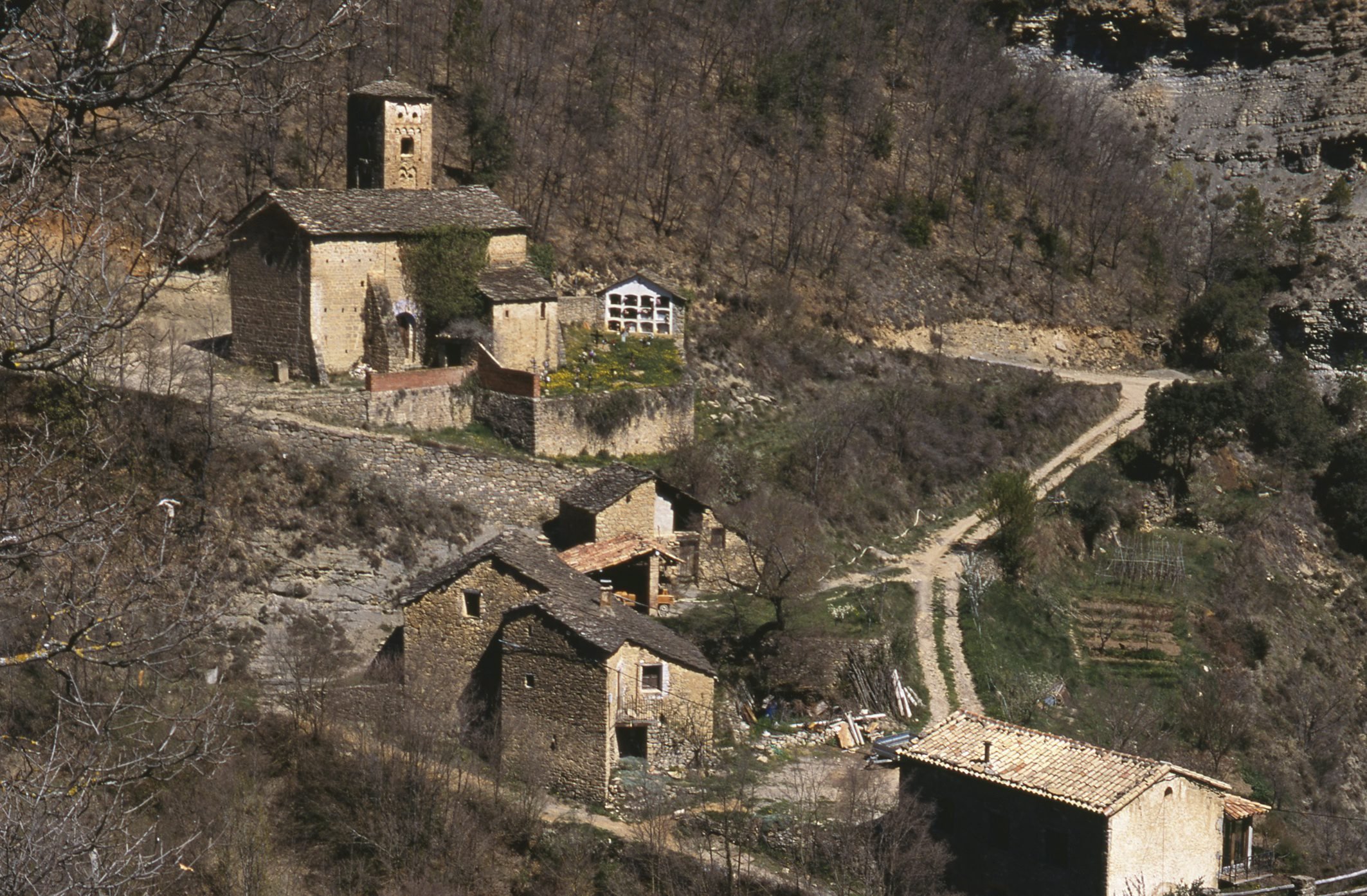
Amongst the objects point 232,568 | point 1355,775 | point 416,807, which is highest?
point 232,568

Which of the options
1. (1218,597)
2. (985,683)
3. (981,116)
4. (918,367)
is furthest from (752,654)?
(981,116)

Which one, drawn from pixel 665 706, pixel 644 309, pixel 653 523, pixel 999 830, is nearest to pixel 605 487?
pixel 653 523

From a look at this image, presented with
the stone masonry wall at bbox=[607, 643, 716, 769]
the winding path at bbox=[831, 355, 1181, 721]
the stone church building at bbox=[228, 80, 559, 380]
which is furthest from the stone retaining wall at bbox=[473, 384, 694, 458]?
the stone masonry wall at bbox=[607, 643, 716, 769]

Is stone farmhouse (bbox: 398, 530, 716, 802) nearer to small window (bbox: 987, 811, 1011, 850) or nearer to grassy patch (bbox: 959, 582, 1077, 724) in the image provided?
small window (bbox: 987, 811, 1011, 850)

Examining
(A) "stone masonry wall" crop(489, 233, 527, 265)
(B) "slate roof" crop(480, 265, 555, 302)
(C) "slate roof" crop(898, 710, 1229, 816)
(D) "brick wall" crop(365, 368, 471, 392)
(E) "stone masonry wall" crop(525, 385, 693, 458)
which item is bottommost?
(C) "slate roof" crop(898, 710, 1229, 816)

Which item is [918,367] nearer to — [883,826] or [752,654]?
[752,654]

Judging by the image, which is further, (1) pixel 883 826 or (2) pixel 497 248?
(2) pixel 497 248

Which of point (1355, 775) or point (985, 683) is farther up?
point (985, 683)

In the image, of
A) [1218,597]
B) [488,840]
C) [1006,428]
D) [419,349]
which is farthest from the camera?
[1006,428]

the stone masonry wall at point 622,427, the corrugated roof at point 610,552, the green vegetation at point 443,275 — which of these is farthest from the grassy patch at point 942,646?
the green vegetation at point 443,275
